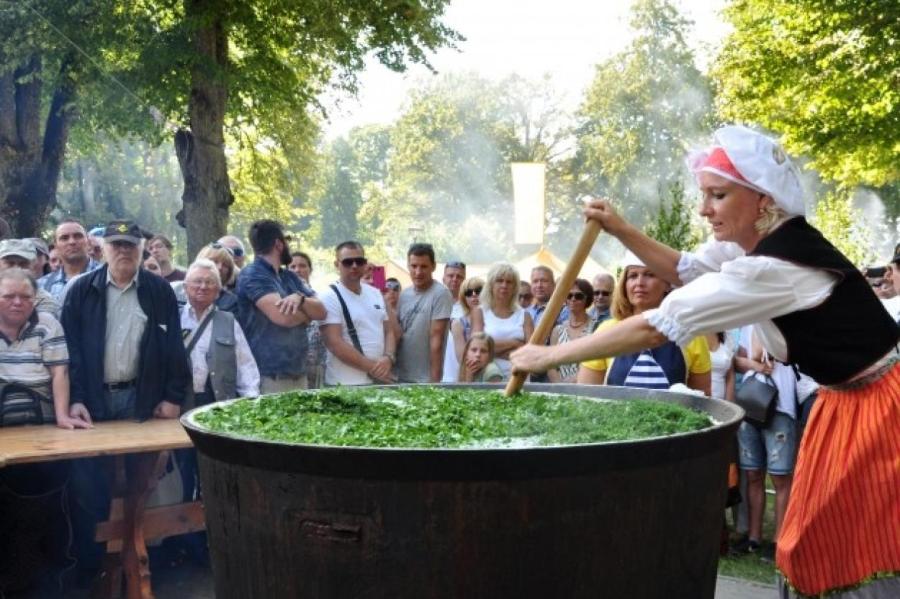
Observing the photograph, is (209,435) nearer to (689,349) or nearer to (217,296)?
(689,349)

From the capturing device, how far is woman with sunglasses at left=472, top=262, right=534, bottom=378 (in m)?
6.75

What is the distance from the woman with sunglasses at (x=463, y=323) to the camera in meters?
6.76

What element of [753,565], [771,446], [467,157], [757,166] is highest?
[467,157]

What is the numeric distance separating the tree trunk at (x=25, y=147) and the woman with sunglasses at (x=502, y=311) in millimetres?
10313

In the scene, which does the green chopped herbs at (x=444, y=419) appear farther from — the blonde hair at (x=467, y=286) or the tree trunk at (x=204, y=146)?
the tree trunk at (x=204, y=146)

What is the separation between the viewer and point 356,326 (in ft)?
21.2

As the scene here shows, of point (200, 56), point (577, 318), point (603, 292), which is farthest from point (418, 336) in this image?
point (200, 56)

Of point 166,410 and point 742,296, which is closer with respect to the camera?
point 742,296

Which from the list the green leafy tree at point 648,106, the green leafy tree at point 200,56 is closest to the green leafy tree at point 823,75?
the green leafy tree at point 200,56

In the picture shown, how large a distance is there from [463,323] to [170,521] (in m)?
2.60

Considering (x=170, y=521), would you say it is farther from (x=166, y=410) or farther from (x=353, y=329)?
(x=353, y=329)

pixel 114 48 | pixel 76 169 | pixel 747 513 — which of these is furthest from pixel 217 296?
pixel 76 169

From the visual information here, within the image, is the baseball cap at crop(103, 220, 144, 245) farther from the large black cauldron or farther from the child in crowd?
the large black cauldron

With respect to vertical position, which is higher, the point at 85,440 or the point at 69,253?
the point at 69,253
